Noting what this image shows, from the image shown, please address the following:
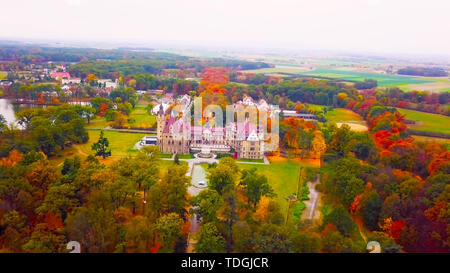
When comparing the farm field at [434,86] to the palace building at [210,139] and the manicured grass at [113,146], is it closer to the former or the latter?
the palace building at [210,139]

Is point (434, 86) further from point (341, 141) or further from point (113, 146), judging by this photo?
point (113, 146)

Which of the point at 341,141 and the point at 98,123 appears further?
the point at 98,123

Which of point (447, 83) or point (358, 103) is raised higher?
point (447, 83)

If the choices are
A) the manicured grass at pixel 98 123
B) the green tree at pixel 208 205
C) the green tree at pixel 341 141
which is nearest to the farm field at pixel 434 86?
the green tree at pixel 341 141

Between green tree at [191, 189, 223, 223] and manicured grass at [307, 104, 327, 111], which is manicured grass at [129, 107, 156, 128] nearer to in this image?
green tree at [191, 189, 223, 223]

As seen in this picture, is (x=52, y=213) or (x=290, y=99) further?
(x=290, y=99)

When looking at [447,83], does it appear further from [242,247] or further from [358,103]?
[242,247]

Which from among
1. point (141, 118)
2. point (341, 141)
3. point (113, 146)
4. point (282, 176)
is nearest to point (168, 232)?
point (282, 176)

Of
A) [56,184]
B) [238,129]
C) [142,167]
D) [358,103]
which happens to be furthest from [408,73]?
[56,184]
